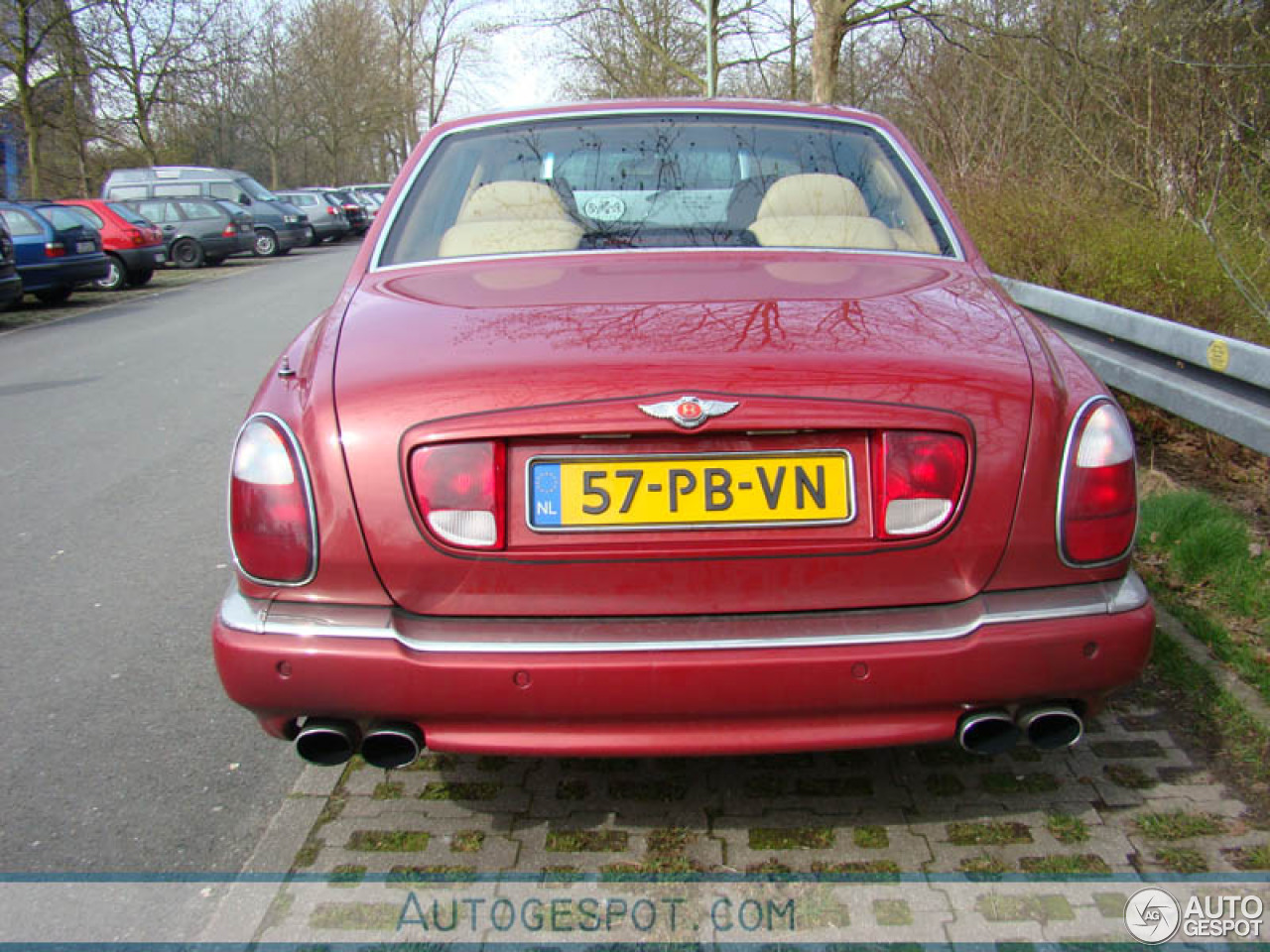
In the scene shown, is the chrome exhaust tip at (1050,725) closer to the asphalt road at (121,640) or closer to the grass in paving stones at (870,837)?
the grass in paving stones at (870,837)

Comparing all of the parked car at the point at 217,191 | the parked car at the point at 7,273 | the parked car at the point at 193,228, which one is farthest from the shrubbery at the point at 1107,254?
the parked car at the point at 217,191

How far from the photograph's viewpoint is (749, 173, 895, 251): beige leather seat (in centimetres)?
334

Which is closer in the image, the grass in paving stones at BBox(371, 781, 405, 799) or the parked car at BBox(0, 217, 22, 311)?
the grass in paving stones at BBox(371, 781, 405, 799)

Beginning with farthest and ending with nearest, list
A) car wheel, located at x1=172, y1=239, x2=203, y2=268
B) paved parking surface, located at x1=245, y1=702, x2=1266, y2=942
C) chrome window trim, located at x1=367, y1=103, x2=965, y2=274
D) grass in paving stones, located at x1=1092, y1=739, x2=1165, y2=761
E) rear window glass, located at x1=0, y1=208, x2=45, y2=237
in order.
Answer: car wheel, located at x1=172, y1=239, x2=203, y2=268
rear window glass, located at x1=0, y1=208, x2=45, y2=237
chrome window trim, located at x1=367, y1=103, x2=965, y2=274
grass in paving stones, located at x1=1092, y1=739, x2=1165, y2=761
paved parking surface, located at x1=245, y1=702, x2=1266, y2=942

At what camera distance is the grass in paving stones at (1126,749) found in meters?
2.96

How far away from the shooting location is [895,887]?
7.99 ft

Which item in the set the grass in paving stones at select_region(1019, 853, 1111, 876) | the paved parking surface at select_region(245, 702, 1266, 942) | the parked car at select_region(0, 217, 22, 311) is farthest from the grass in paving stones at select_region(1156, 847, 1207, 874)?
the parked car at select_region(0, 217, 22, 311)

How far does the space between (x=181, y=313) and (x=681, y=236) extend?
45.4 feet

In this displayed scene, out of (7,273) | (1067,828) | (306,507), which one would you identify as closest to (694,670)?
(306,507)

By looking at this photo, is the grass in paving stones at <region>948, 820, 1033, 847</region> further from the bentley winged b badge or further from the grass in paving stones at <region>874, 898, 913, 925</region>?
the bentley winged b badge

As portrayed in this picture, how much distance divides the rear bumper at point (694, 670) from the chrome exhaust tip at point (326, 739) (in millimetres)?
38

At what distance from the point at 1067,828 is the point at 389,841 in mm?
1562

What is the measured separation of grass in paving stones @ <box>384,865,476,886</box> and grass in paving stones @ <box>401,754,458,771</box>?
1.59 ft

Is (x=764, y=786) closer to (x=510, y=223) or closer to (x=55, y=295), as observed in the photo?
(x=510, y=223)
